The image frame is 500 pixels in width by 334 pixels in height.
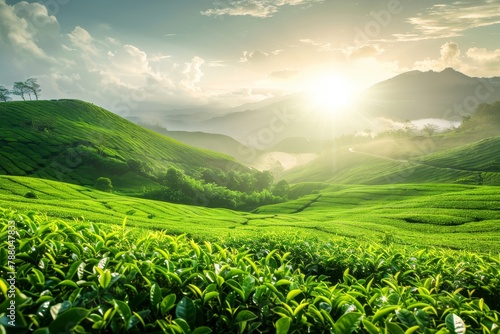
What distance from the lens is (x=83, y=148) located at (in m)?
100

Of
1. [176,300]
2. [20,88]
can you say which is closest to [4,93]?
[20,88]

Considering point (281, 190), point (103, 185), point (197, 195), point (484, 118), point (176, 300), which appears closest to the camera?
point (176, 300)

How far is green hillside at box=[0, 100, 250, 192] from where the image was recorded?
290ft

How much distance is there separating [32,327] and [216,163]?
474 feet

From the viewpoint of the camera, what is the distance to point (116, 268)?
3.70 meters

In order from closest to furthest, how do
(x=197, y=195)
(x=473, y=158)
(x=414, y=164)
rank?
(x=197, y=195)
(x=473, y=158)
(x=414, y=164)

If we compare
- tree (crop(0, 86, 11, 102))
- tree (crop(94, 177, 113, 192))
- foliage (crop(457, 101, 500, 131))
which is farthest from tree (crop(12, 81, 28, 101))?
foliage (crop(457, 101, 500, 131))

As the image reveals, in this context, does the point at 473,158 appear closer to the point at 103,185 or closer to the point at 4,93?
the point at 103,185

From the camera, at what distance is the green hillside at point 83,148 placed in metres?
88.3

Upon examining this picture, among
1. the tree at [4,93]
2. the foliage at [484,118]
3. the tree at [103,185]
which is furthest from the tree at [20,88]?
the foliage at [484,118]

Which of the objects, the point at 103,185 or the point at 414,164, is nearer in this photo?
the point at 103,185

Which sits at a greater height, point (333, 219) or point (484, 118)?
point (484, 118)

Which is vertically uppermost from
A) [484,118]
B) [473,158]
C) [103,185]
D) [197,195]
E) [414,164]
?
[484,118]

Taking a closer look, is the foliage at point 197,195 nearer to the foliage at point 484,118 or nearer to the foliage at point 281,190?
the foliage at point 281,190
